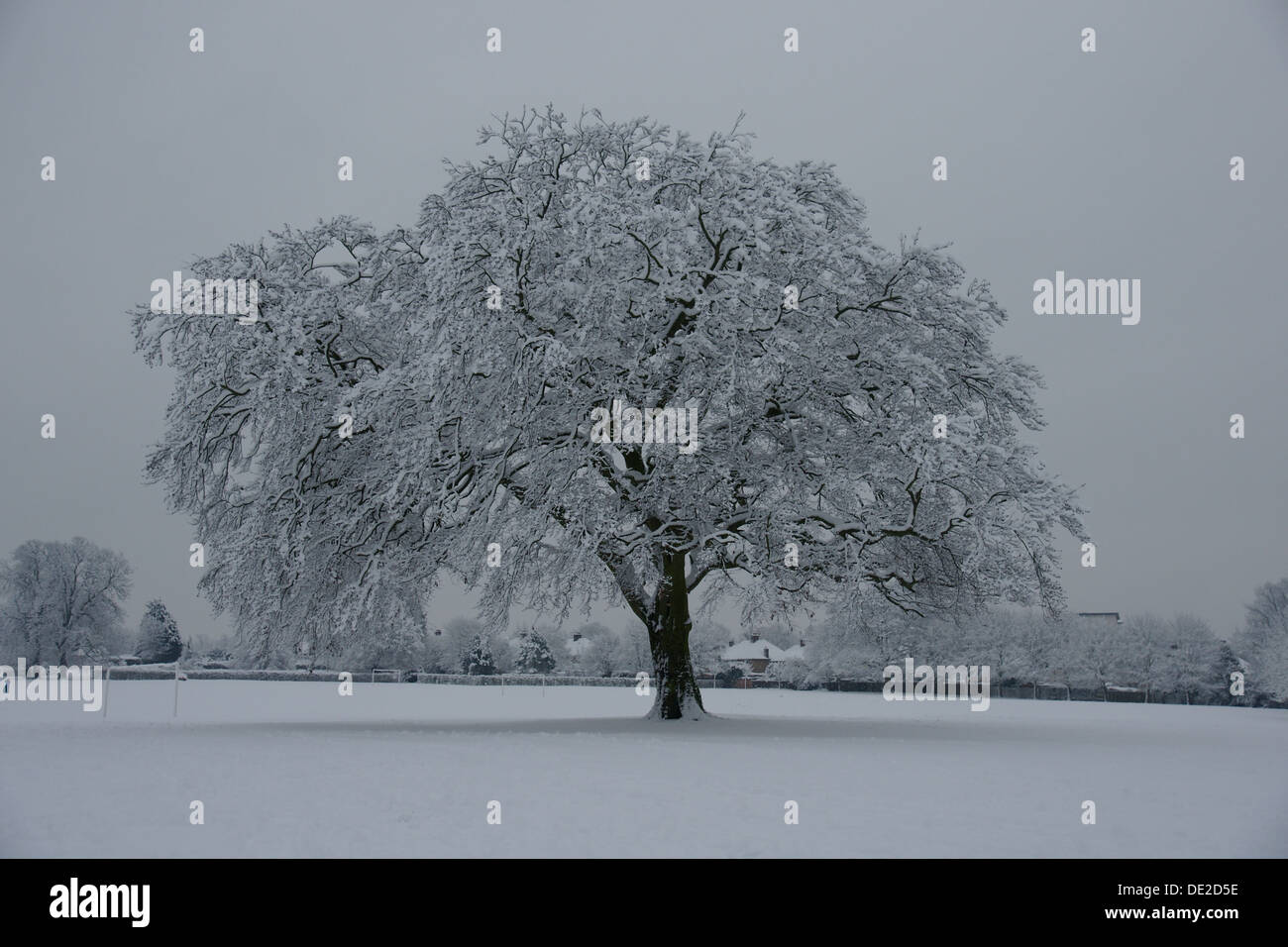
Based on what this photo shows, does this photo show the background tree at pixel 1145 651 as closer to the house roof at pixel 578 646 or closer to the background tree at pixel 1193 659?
the background tree at pixel 1193 659

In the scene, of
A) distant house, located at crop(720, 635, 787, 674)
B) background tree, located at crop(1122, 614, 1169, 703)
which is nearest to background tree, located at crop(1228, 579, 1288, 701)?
background tree, located at crop(1122, 614, 1169, 703)

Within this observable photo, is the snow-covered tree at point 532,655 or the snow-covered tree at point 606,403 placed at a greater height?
the snow-covered tree at point 606,403

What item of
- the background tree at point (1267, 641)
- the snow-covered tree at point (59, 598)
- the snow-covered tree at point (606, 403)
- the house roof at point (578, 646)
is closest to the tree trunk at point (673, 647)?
the snow-covered tree at point (606, 403)

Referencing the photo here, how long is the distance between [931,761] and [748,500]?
8.11 m

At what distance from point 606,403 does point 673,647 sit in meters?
6.50

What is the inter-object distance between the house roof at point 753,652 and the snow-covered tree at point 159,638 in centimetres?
7103

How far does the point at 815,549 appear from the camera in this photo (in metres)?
21.1

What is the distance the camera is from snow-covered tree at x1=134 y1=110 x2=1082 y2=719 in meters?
19.6

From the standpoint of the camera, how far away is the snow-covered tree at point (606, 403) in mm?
19578

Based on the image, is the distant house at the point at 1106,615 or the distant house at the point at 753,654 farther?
the distant house at the point at 753,654

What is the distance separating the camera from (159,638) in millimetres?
113312

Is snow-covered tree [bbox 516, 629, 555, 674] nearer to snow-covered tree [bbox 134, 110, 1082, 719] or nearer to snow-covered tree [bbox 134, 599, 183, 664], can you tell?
snow-covered tree [bbox 134, 599, 183, 664]

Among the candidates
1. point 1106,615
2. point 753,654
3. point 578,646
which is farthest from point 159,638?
point 1106,615
